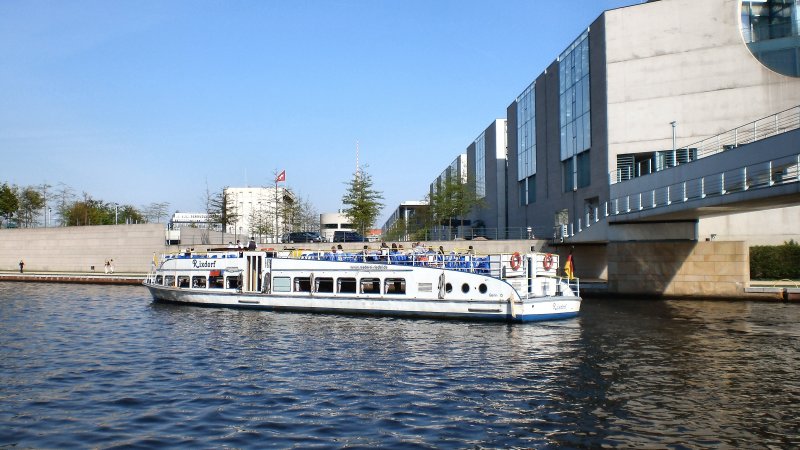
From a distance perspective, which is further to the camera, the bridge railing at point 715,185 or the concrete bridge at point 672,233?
the concrete bridge at point 672,233

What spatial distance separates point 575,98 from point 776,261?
850 inches

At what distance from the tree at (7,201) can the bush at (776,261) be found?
298ft

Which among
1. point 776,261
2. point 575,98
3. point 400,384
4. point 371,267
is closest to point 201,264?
point 371,267

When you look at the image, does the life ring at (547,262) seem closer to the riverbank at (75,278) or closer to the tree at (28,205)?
the riverbank at (75,278)

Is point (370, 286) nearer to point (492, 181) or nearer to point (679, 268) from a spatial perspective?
point (679, 268)

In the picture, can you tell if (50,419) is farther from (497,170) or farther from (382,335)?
(497,170)

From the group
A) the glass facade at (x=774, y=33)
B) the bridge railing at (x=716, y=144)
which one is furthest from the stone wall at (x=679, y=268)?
the glass facade at (x=774, y=33)

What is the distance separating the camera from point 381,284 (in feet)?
115

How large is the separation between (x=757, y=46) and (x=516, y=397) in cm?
4339

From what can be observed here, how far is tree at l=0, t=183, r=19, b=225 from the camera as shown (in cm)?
8969

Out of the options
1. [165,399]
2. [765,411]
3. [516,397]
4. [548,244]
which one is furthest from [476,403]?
[548,244]

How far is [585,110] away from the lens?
56406mm

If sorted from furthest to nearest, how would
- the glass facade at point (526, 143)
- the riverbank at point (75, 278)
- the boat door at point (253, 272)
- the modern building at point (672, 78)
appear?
the glass facade at point (526, 143) < the riverbank at point (75, 278) < the modern building at point (672, 78) < the boat door at point (253, 272)

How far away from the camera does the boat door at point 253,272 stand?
126ft
